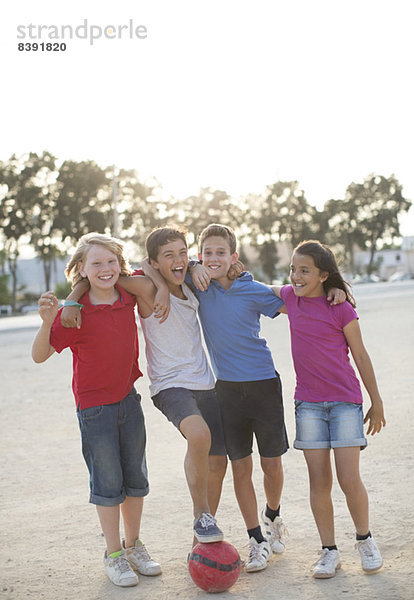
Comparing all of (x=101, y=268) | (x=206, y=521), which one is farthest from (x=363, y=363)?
(x=101, y=268)

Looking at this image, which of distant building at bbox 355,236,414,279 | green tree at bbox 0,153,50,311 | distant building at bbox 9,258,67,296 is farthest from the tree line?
distant building at bbox 355,236,414,279

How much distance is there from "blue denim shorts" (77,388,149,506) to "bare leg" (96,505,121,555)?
0.05 meters

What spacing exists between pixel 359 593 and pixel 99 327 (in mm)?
1835

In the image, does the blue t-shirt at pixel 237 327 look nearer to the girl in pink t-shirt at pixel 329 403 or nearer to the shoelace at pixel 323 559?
the girl in pink t-shirt at pixel 329 403

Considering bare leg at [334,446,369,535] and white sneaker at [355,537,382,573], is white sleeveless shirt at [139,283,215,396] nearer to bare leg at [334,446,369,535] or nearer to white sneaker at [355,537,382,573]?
bare leg at [334,446,369,535]

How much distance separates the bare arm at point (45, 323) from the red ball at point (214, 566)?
4.16ft

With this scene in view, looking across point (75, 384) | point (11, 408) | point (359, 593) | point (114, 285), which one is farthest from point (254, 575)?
point (11, 408)

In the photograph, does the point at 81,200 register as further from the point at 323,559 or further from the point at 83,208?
the point at 323,559

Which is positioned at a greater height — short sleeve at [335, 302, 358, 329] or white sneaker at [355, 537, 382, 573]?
short sleeve at [335, 302, 358, 329]

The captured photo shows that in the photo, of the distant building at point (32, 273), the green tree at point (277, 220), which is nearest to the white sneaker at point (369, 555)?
the green tree at point (277, 220)

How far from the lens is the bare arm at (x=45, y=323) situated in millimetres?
4098

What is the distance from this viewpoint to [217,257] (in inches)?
175

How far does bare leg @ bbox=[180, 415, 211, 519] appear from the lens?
394 centimetres

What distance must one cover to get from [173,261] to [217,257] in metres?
0.25
